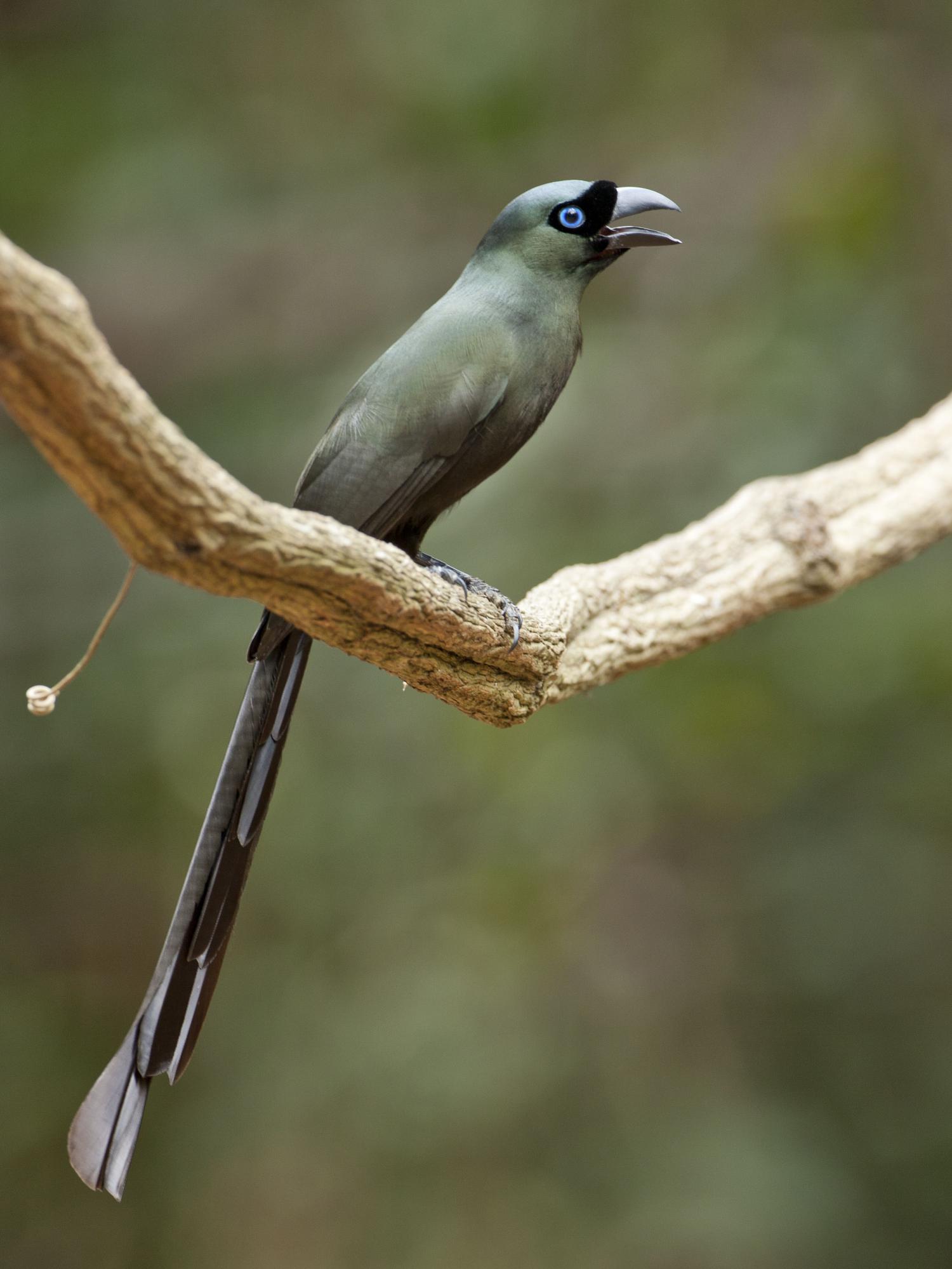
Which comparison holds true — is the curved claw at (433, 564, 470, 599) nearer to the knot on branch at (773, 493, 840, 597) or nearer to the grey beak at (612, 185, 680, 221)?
the grey beak at (612, 185, 680, 221)

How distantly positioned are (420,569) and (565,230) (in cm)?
107

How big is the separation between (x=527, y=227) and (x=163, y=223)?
2.82 metres

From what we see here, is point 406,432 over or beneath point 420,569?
over

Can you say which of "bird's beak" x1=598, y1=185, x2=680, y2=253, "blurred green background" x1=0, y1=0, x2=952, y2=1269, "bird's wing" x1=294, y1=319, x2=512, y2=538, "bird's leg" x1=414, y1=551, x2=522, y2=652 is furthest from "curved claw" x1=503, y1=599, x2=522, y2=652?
"blurred green background" x1=0, y1=0, x2=952, y2=1269

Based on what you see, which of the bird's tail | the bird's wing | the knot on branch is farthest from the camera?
the knot on branch

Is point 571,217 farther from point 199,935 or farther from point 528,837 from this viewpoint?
point 528,837

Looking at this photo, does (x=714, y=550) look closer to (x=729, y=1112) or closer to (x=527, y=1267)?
(x=729, y=1112)

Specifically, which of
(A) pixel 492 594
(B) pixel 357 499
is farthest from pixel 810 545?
(B) pixel 357 499

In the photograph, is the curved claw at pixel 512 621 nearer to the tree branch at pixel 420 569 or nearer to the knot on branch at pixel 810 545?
the tree branch at pixel 420 569

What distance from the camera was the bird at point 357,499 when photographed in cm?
235

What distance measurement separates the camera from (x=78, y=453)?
1501 millimetres

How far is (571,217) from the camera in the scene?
276 cm

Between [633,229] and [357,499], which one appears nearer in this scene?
[357,499]

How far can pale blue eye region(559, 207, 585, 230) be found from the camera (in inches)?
108
